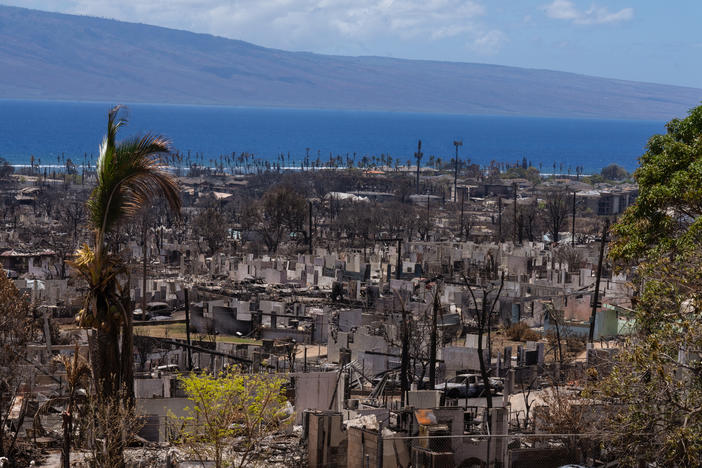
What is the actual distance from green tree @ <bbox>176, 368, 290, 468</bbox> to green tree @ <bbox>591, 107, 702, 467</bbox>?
4820 millimetres

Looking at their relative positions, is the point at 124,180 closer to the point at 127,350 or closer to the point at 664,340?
the point at 127,350

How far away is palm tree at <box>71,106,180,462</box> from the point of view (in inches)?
505

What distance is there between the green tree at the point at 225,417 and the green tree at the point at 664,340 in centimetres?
482

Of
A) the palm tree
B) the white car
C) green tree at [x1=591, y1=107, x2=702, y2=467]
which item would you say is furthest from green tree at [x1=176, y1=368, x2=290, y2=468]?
the white car

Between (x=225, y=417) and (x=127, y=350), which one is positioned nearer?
(x=127, y=350)

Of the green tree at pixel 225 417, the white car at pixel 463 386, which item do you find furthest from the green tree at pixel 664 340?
the white car at pixel 463 386

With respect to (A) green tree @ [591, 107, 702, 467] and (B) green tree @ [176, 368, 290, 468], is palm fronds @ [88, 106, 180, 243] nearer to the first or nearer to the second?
(B) green tree @ [176, 368, 290, 468]

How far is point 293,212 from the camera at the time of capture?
69.5 meters

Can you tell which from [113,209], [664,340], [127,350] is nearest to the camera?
[664,340]

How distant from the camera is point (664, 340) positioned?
1266cm

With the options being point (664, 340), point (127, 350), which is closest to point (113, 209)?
point (127, 350)

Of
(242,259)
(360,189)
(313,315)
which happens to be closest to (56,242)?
(242,259)

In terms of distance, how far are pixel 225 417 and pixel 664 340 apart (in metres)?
6.02

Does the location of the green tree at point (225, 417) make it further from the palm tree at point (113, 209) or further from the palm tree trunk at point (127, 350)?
the palm tree at point (113, 209)
